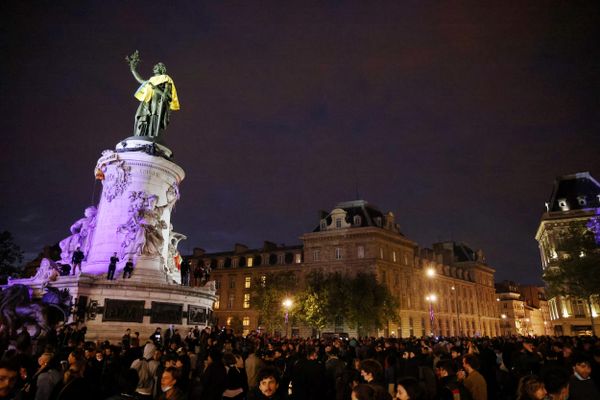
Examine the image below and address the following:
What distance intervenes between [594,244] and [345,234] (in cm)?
3400

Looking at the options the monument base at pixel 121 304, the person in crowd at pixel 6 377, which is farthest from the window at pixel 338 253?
the person in crowd at pixel 6 377

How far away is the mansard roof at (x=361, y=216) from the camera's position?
70.1m

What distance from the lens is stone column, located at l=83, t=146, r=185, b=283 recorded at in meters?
25.0

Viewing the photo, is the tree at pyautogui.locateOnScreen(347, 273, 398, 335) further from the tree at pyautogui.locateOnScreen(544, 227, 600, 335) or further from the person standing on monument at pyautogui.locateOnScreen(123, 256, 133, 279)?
the person standing on monument at pyautogui.locateOnScreen(123, 256, 133, 279)

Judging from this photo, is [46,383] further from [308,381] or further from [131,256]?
[131,256]

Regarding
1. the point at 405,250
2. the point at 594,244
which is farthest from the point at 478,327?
the point at 594,244

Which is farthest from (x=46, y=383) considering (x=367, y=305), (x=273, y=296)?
(x=273, y=296)

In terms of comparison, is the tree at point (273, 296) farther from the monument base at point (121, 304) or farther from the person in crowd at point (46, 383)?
the person in crowd at point (46, 383)

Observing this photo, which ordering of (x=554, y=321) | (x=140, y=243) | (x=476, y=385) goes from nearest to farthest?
1. (x=476, y=385)
2. (x=140, y=243)
3. (x=554, y=321)

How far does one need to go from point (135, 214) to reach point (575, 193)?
76834 mm

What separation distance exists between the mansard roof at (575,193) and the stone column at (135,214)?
237ft

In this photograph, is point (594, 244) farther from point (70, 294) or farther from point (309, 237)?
point (70, 294)

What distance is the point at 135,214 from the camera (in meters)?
25.6

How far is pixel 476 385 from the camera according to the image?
7.86 m
